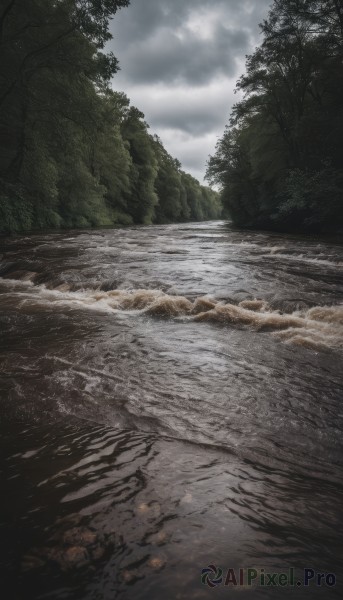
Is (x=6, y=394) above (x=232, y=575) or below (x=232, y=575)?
above

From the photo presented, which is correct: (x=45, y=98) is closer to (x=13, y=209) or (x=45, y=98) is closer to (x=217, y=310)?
(x=13, y=209)

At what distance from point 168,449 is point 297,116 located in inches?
1063

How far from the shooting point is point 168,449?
2514 millimetres

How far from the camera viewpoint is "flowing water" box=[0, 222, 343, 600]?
5.26 ft

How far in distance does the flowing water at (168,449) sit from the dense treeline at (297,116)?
15.9 m

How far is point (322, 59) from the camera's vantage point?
63.4 feet

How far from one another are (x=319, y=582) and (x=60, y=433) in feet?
6.41

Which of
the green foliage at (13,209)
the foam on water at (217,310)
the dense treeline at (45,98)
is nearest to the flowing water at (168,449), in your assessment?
the foam on water at (217,310)

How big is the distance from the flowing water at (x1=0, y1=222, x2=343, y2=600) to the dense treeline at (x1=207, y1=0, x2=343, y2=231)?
15928 millimetres

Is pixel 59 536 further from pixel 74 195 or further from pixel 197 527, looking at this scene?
pixel 74 195

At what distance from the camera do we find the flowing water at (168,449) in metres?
1.60

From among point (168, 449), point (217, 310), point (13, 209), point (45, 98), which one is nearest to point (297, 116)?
point (45, 98)

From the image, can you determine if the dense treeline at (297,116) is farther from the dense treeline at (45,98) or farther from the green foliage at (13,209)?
the green foliage at (13,209)

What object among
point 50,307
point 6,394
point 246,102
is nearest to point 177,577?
point 6,394
